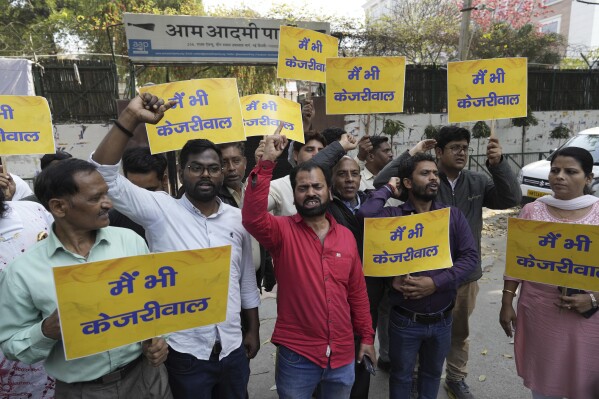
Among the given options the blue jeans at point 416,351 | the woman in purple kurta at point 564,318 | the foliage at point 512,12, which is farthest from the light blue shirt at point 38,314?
the foliage at point 512,12

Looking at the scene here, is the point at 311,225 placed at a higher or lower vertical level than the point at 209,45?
lower

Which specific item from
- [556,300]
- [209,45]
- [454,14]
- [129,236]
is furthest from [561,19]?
[129,236]

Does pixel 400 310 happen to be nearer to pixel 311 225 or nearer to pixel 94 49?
pixel 311 225

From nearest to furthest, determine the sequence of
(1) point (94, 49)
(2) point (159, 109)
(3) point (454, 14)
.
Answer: (2) point (159, 109)
(1) point (94, 49)
(3) point (454, 14)

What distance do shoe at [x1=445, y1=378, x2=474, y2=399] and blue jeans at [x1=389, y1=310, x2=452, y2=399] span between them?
2.15 ft

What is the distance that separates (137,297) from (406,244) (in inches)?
62.2

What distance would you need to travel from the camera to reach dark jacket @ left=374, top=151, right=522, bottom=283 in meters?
3.01

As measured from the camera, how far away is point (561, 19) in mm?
24438

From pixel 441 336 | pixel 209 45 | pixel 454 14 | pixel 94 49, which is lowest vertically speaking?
pixel 441 336

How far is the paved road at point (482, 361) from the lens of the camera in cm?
338

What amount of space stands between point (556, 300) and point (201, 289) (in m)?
2.12

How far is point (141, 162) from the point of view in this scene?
9.12 feet

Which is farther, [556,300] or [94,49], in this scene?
[94,49]

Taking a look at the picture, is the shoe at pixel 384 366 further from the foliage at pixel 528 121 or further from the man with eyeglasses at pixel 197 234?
the foliage at pixel 528 121
